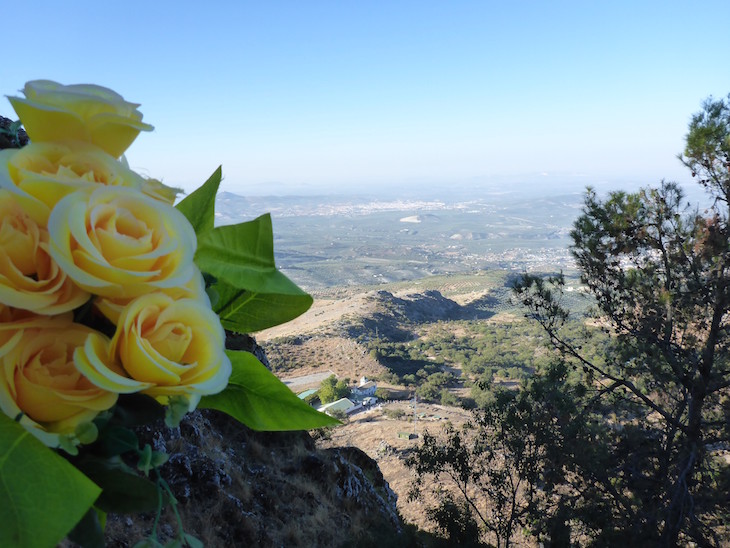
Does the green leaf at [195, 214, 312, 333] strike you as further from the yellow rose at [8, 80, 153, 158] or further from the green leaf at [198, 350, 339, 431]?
the yellow rose at [8, 80, 153, 158]

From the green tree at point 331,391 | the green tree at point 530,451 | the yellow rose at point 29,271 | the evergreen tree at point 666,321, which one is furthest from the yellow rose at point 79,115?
the green tree at point 331,391

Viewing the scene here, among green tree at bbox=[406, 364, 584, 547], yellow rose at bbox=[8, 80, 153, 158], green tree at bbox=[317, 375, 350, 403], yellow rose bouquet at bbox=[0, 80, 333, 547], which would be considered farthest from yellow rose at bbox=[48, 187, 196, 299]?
green tree at bbox=[317, 375, 350, 403]

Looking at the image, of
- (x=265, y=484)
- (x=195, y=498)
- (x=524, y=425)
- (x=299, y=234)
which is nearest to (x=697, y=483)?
(x=524, y=425)

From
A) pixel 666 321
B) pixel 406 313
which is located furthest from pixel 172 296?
pixel 406 313

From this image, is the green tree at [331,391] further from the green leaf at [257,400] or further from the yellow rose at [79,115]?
the yellow rose at [79,115]

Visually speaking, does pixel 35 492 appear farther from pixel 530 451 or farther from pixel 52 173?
pixel 530 451
